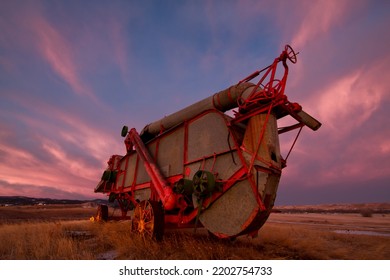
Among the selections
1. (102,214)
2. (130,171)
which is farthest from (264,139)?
(102,214)

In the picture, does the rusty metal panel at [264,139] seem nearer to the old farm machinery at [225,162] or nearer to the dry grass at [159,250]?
the old farm machinery at [225,162]

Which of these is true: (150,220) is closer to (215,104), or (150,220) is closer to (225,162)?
(225,162)

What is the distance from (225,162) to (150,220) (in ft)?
10.1

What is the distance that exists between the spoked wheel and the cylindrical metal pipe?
3.34 m

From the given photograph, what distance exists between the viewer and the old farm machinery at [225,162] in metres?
6.65

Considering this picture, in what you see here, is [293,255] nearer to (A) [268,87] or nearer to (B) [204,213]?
(B) [204,213]

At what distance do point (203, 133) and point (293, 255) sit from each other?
4.66 metres

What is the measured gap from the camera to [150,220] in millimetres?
8117

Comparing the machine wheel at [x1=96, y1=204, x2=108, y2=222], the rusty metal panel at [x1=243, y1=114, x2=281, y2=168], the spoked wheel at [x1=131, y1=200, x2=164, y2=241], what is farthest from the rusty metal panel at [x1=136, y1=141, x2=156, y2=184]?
the machine wheel at [x1=96, y1=204, x2=108, y2=222]

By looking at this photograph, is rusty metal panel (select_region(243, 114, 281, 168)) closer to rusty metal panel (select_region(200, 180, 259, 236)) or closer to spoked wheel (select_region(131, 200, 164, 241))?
rusty metal panel (select_region(200, 180, 259, 236))

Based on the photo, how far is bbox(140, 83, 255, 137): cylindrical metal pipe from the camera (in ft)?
25.8

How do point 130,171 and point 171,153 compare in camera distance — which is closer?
point 171,153

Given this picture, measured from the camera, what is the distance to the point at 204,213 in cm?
750

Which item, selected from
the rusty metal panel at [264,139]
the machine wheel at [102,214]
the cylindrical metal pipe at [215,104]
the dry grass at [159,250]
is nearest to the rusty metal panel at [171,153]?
the cylindrical metal pipe at [215,104]
